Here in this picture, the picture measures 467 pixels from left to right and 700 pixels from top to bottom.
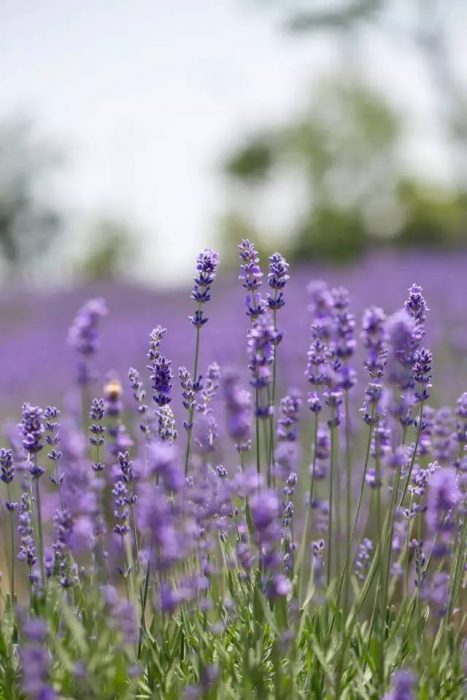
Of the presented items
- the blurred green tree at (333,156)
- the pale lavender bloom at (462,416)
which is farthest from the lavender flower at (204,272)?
the blurred green tree at (333,156)

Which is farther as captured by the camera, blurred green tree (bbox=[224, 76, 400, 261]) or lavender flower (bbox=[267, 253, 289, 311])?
blurred green tree (bbox=[224, 76, 400, 261])

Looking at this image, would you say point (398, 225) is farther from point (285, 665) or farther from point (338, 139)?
point (285, 665)

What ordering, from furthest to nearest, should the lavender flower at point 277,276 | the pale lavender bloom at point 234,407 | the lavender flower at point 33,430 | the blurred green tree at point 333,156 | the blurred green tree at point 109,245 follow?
the blurred green tree at point 109,245
the blurred green tree at point 333,156
the lavender flower at point 277,276
the lavender flower at point 33,430
the pale lavender bloom at point 234,407

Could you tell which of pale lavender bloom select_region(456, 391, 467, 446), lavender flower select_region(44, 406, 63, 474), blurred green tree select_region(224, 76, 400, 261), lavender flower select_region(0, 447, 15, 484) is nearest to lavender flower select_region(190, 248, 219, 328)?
lavender flower select_region(44, 406, 63, 474)

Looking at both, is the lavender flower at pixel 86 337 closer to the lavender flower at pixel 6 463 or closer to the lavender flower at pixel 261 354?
the lavender flower at pixel 261 354

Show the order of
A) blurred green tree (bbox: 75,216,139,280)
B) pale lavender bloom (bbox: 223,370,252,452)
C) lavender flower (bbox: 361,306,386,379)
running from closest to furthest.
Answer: pale lavender bloom (bbox: 223,370,252,452)
lavender flower (bbox: 361,306,386,379)
blurred green tree (bbox: 75,216,139,280)

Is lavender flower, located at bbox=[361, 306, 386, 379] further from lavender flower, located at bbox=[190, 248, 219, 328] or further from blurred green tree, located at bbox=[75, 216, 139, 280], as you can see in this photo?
blurred green tree, located at bbox=[75, 216, 139, 280]


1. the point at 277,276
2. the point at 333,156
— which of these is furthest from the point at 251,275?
the point at 333,156

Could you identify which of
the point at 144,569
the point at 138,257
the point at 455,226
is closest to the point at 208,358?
the point at 144,569

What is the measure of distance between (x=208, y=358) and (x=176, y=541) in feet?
17.6

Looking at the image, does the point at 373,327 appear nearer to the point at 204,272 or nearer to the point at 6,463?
the point at 204,272

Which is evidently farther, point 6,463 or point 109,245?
point 109,245

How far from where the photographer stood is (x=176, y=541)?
178cm

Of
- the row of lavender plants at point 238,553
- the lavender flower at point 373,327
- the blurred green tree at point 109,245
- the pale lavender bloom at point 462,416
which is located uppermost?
the blurred green tree at point 109,245
